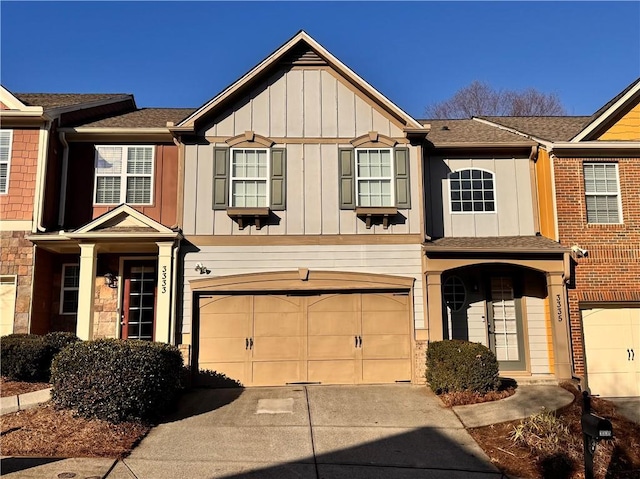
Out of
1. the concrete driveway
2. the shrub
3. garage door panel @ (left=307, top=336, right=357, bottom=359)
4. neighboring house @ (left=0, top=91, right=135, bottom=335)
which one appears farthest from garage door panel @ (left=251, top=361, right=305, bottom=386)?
neighboring house @ (left=0, top=91, right=135, bottom=335)

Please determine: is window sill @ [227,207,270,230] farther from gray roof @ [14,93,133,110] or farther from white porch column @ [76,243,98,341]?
gray roof @ [14,93,133,110]

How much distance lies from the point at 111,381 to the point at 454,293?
7717 mm

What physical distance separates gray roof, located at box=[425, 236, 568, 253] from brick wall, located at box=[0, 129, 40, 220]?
8653mm

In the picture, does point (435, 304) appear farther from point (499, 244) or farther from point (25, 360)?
point (25, 360)

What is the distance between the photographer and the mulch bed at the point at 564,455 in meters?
6.83

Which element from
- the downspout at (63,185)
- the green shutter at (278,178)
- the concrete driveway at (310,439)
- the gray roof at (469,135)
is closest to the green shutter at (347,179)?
the green shutter at (278,178)

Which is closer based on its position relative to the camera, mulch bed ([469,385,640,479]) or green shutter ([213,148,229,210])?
mulch bed ([469,385,640,479])

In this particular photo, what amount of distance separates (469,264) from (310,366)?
4.07 m

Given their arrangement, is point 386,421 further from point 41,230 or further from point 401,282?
point 41,230

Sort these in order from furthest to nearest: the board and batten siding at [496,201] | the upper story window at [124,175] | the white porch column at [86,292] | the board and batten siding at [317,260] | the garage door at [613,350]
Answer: the board and batten siding at [496,201] → the upper story window at [124,175] → the garage door at [613,350] → the board and batten siding at [317,260] → the white porch column at [86,292]

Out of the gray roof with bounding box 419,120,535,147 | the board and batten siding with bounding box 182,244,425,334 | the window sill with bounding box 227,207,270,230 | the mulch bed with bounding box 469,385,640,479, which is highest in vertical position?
the gray roof with bounding box 419,120,535,147

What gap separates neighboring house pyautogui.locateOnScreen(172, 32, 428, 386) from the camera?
36.9 ft

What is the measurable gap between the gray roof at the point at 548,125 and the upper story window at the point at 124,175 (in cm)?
918

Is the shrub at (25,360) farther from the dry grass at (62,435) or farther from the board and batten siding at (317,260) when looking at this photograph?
the board and batten siding at (317,260)
